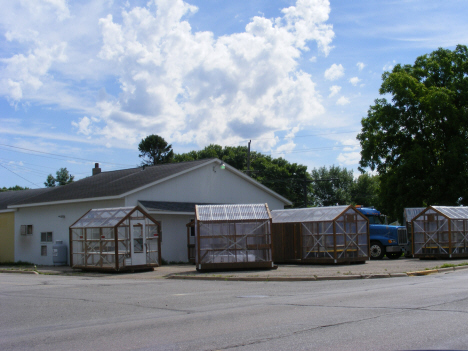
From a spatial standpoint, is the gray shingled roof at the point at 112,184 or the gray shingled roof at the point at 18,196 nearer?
the gray shingled roof at the point at 112,184

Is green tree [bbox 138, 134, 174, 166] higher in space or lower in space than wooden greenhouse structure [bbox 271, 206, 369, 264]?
higher


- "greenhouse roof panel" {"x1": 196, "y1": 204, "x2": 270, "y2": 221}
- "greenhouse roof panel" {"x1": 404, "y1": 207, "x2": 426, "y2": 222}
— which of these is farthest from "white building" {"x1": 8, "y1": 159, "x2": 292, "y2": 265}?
"greenhouse roof panel" {"x1": 404, "y1": 207, "x2": 426, "y2": 222}

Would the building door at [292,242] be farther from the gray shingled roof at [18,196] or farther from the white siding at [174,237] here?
the gray shingled roof at [18,196]

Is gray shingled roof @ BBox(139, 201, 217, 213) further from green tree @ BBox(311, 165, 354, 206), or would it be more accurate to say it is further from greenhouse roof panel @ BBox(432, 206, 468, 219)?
green tree @ BBox(311, 165, 354, 206)

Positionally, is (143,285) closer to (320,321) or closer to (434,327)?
(320,321)

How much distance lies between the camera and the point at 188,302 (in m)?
11.3

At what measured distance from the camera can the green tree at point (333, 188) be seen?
249 ft

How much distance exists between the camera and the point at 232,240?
66.1ft

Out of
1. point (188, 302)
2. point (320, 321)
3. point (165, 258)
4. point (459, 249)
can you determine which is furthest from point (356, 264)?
point (320, 321)

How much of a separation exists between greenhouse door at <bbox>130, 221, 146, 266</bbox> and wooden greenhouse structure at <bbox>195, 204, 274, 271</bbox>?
2599mm

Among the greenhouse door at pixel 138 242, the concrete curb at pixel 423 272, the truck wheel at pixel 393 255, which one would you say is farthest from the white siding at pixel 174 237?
the concrete curb at pixel 423 272

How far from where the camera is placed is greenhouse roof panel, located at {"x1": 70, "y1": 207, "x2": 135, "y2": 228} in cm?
2078

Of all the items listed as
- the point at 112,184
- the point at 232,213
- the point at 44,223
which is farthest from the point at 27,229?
the point at 232,213

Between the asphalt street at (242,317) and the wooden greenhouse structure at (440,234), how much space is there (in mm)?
10900
